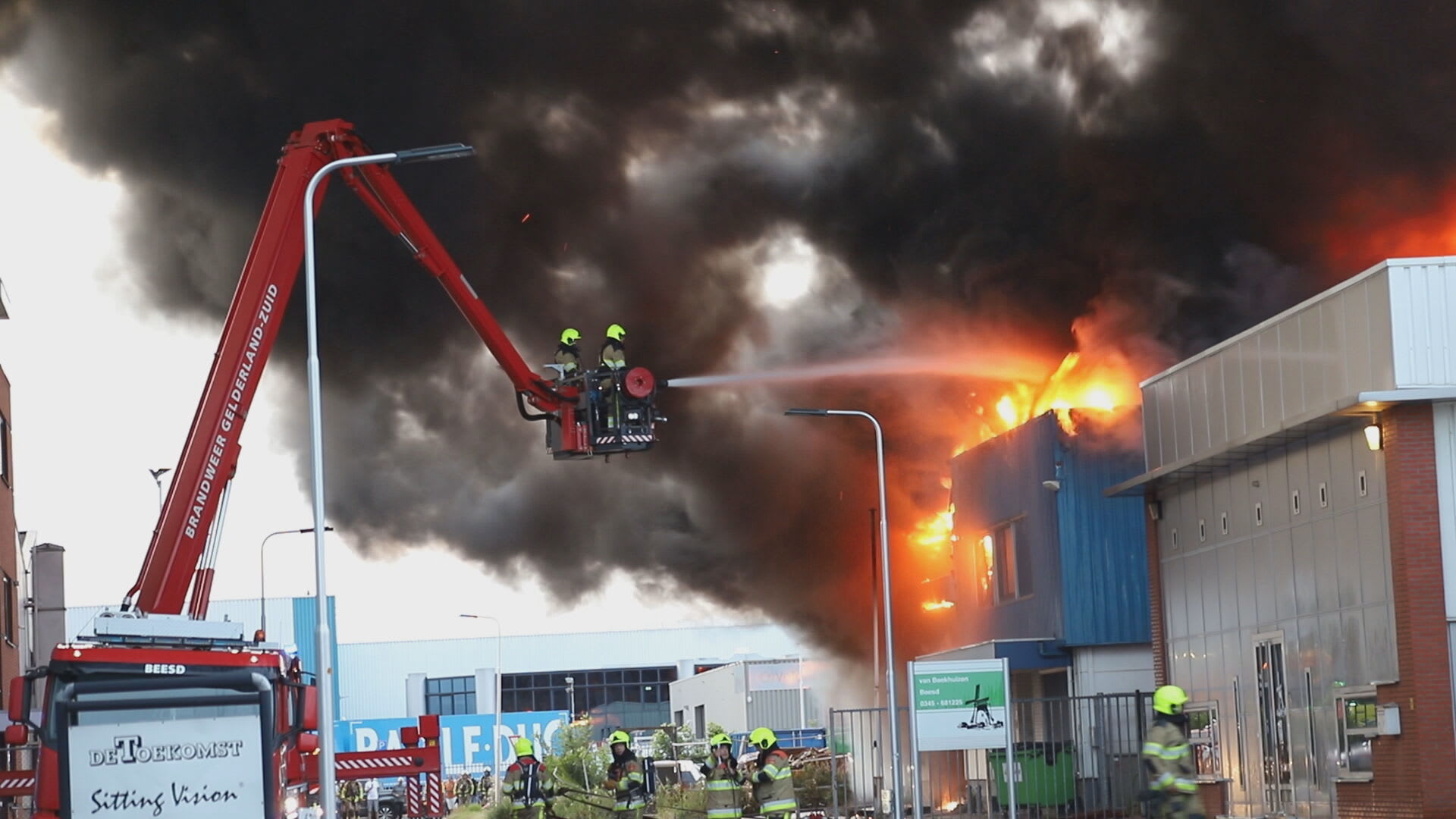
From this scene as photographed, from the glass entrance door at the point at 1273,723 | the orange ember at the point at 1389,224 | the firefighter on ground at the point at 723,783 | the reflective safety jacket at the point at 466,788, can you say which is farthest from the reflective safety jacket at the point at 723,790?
the reflective safety jacket at the point at 466,788

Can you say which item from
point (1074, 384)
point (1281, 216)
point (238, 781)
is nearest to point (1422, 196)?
point (1281, 216)

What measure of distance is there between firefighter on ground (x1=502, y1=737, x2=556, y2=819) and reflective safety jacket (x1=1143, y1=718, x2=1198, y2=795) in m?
8.41

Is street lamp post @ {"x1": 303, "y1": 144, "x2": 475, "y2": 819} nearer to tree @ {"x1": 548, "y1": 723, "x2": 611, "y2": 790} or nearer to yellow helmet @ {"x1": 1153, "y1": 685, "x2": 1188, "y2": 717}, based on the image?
yellow helmet @ {"x1": 1153, "y1": 685, "x2": 1188, "y2": 717}

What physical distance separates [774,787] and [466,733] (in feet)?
196

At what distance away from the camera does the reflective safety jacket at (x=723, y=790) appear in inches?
741

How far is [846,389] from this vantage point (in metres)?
41.4

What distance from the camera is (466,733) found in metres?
75.7

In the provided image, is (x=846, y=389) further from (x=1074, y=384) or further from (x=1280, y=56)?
(x=1280, y=56)

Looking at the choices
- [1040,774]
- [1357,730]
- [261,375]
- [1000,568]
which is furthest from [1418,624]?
[1000,568]

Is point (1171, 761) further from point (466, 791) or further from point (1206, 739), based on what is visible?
point (466, 791)

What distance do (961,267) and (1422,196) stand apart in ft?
32.1

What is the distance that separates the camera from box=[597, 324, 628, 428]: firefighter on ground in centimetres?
2570

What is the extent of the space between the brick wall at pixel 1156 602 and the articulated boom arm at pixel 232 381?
1289 cm

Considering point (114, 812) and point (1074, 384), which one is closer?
point (114, 812)
